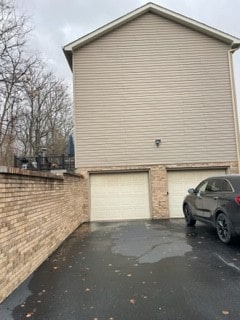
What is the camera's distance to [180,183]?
13.6 m

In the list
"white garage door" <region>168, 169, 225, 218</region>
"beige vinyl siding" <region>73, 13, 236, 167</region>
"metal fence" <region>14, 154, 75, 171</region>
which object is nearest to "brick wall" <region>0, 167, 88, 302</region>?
"beige vinyl siding" <region>73, 13, 236, 167</region>

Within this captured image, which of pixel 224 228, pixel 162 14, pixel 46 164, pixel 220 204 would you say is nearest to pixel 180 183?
pixel 220 204

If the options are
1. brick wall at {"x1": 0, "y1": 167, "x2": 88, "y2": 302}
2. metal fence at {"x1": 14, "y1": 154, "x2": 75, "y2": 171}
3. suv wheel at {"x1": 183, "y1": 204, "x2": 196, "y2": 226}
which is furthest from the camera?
metal fence at {"x1": 14, "y1": 154, "x2": 75, "y2": 171}

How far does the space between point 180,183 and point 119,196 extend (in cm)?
264

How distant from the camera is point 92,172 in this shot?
43.9 feet

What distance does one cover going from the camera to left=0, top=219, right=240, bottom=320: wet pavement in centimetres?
387

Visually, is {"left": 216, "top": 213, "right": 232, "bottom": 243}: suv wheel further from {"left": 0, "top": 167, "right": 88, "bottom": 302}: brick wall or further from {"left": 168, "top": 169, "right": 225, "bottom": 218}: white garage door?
{"left": 168, "top": 169, "right": 225, "bottom": 218}: white garage door

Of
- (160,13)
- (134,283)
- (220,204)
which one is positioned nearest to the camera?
(134,283)

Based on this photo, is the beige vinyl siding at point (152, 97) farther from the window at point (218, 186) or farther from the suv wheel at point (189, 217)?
the window at point (218, 186)

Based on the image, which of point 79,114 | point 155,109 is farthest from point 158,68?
point 79,114

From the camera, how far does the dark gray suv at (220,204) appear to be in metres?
7.18

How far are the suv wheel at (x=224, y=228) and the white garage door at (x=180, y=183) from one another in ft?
17.8

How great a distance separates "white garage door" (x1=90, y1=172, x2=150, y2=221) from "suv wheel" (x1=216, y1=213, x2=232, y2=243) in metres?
5.61

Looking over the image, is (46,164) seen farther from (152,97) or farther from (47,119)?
(47,119)
